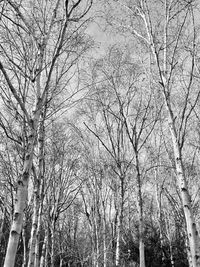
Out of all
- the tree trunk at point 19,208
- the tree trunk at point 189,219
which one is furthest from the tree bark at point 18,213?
the tree trunk at point 189,219

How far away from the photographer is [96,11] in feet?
12.4

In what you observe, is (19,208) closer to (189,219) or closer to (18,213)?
(18,213)

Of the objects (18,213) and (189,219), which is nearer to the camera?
(18,213)

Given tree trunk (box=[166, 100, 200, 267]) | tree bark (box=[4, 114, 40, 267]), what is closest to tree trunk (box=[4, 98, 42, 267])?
tree bark (box=[4, 114, 40, 267])

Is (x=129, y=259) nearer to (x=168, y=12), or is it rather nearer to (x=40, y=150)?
(x=40, y=150)

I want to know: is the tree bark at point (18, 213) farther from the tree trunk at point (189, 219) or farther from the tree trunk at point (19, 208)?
the tree trunk at point (189, 219)

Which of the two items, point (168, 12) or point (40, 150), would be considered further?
point (168, 12)

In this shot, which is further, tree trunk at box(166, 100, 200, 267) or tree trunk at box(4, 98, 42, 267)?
tree trunk at box(166, 100, 200, 267)

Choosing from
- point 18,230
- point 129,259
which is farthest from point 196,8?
point 129,259

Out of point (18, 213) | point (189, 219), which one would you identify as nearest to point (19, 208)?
point (18, 213)

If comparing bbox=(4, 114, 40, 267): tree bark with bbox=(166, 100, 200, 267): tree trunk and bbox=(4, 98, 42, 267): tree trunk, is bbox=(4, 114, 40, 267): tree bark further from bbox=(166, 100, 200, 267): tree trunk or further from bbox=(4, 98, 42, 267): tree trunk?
bbox=(166, 100, 200, 267): tree trunk

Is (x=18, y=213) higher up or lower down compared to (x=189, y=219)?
lower down

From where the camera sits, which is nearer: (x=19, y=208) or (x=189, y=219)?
(x=19, y=208)

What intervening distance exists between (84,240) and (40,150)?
666 inches
